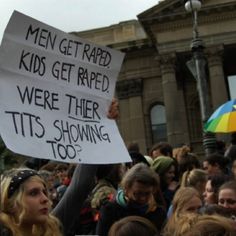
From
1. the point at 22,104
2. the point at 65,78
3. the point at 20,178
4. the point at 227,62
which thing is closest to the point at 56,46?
the point at 65,78

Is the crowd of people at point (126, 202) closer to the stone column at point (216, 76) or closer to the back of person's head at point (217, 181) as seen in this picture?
the back of person's head at point (217, 181)

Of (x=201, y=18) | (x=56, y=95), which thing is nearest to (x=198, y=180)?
(x=56, y=95)

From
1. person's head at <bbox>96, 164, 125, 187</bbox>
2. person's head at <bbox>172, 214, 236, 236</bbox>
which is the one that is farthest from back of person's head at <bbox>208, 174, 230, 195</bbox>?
person's head at <bbox>172, 214, 236, 236</bbox>

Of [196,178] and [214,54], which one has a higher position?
[214,54]

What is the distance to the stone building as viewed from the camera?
2839 cm

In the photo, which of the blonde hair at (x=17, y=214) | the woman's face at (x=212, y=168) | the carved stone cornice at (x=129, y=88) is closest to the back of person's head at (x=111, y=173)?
the woman's face at (x=212, y=168)

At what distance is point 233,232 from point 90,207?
10.9 feet

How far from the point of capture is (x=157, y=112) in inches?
1283

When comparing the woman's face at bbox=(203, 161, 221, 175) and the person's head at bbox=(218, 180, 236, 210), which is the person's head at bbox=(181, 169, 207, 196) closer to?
the woman's face at bbox=(203, 161, 221, 175)

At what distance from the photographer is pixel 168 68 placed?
29.1 m

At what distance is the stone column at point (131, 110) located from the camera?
3166 centimetres

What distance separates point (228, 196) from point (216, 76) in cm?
2423

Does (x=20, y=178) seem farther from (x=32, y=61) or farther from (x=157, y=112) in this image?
(x=157, y=112)

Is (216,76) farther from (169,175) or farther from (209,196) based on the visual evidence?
(209,196)
